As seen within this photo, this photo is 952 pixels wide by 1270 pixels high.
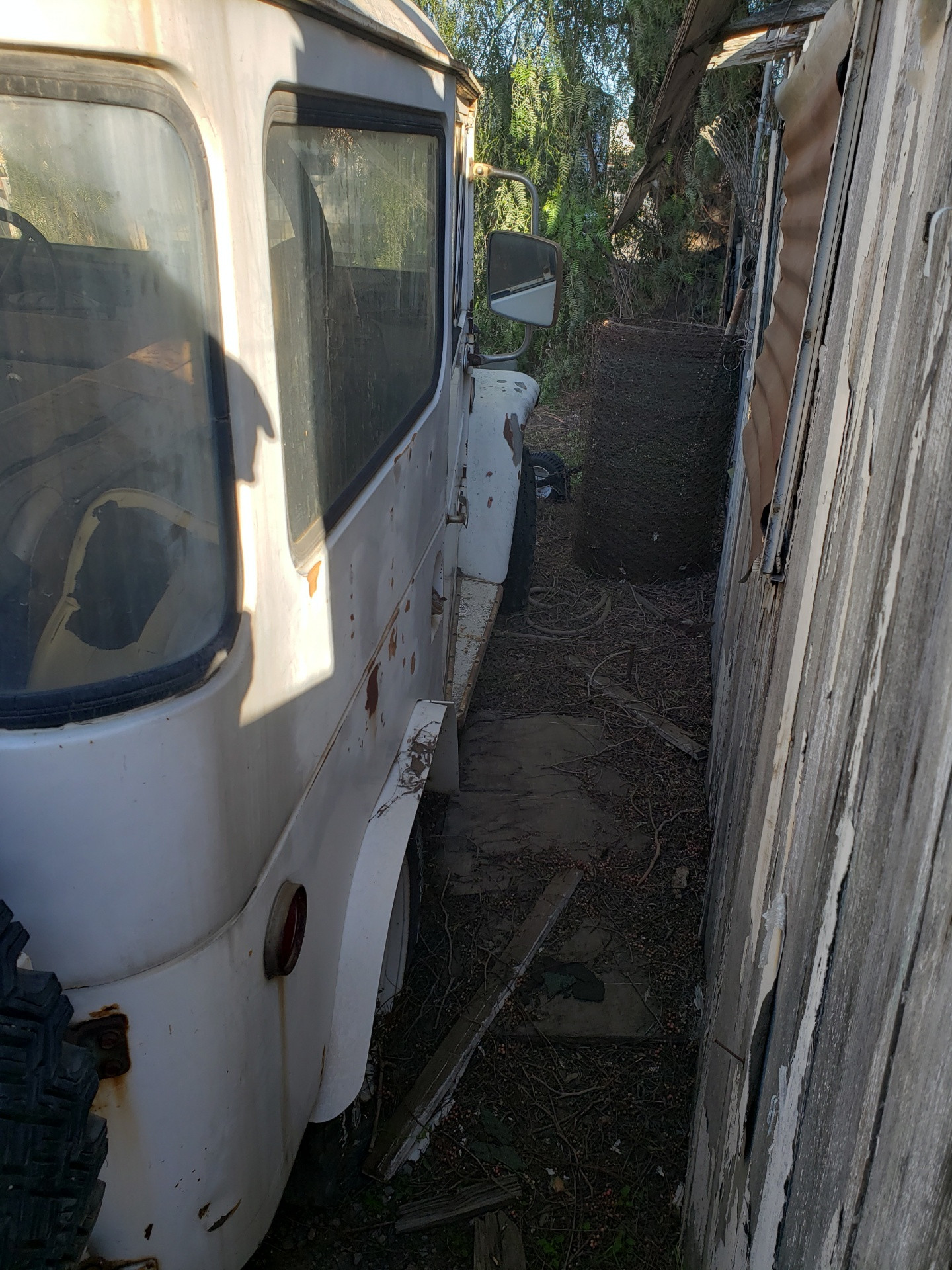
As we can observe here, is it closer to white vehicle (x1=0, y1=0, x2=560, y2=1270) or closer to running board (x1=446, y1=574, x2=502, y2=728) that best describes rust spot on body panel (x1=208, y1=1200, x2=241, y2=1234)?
white vehicle (x1=0, y1=0, x2=560, y2=1270)

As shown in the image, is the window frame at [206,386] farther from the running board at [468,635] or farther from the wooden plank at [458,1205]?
the running board at [468,635]

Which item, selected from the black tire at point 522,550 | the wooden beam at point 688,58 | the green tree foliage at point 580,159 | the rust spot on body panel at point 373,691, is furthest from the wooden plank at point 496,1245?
the green tree foliage at point 580,159

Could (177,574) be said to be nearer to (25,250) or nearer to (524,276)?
(25,250)

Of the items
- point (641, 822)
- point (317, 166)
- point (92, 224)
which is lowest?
point (641, 822)

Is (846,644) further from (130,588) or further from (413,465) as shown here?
(413,465)

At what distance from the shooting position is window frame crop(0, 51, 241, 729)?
1.06 metres

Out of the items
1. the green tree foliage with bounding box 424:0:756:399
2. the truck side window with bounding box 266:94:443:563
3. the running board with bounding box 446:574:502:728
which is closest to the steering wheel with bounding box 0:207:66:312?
the truck side window with bounding box 266:94:443:563

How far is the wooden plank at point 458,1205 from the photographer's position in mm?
2348

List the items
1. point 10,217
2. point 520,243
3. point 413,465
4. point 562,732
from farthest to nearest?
1. point 562,732
2. point 520,243
3. point 413,465
4. point 10,217

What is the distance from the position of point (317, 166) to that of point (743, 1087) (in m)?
1.79

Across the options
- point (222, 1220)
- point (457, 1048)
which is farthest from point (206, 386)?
point (457, 1048)

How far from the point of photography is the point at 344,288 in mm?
1933

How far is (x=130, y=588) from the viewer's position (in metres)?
1.24

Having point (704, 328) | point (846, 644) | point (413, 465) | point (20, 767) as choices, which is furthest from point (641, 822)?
point (704, 328)
